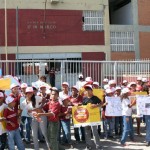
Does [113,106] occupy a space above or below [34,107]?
below

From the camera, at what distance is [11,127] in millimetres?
7711

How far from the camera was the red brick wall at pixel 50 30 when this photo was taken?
1142 inches

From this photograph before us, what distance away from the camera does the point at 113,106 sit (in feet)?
32.2

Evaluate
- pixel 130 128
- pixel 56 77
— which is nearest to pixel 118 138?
pixel 130 128

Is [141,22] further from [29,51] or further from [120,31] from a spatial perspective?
[29,51]

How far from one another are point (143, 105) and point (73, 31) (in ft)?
70.7

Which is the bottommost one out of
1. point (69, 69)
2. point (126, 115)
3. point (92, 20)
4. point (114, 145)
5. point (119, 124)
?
point (114, 145)

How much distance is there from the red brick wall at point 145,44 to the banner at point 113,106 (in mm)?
22945

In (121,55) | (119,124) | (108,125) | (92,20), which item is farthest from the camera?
(121,55)

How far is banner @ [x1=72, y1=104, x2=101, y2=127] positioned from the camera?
28.7 ft

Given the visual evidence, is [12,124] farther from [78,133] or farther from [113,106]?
[113,106]

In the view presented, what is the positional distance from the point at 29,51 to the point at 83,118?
21.1 meters

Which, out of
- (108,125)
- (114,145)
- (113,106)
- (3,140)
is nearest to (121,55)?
(108,125)

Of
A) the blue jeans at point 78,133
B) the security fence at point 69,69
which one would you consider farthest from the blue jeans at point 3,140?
the security fence at point 69,69
